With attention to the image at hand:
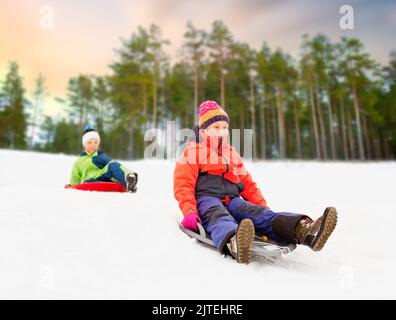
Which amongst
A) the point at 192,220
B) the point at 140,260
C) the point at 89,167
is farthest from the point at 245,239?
the point at 89,167

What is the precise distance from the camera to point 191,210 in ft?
8.98

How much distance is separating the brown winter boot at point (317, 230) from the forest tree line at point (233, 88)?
764 inches

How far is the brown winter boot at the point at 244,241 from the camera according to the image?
2164 millimetres

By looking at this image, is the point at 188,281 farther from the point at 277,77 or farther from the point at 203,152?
the point at 277,77

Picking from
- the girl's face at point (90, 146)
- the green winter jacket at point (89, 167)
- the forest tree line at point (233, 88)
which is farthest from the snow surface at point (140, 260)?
the forest tree line at point (233, 88)

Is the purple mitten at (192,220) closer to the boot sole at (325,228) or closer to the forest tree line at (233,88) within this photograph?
the boot sole at (325,228)

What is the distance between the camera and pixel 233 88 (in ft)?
97.4

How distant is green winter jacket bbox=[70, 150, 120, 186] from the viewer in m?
5.13

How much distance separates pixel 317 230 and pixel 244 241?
24.5 inches

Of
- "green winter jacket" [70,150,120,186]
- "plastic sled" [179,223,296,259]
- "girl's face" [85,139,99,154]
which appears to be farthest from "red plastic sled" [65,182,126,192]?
"plastic sled" [179,223,296,259]

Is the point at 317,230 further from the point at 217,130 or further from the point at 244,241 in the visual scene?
the point at 217,130

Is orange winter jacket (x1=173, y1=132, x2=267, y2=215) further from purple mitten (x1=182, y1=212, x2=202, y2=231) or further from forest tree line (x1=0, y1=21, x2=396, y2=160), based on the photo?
forest tree line (x1=0, y1=21, x2=396, y2=160)

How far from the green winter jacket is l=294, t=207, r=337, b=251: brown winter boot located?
3.46 metres
